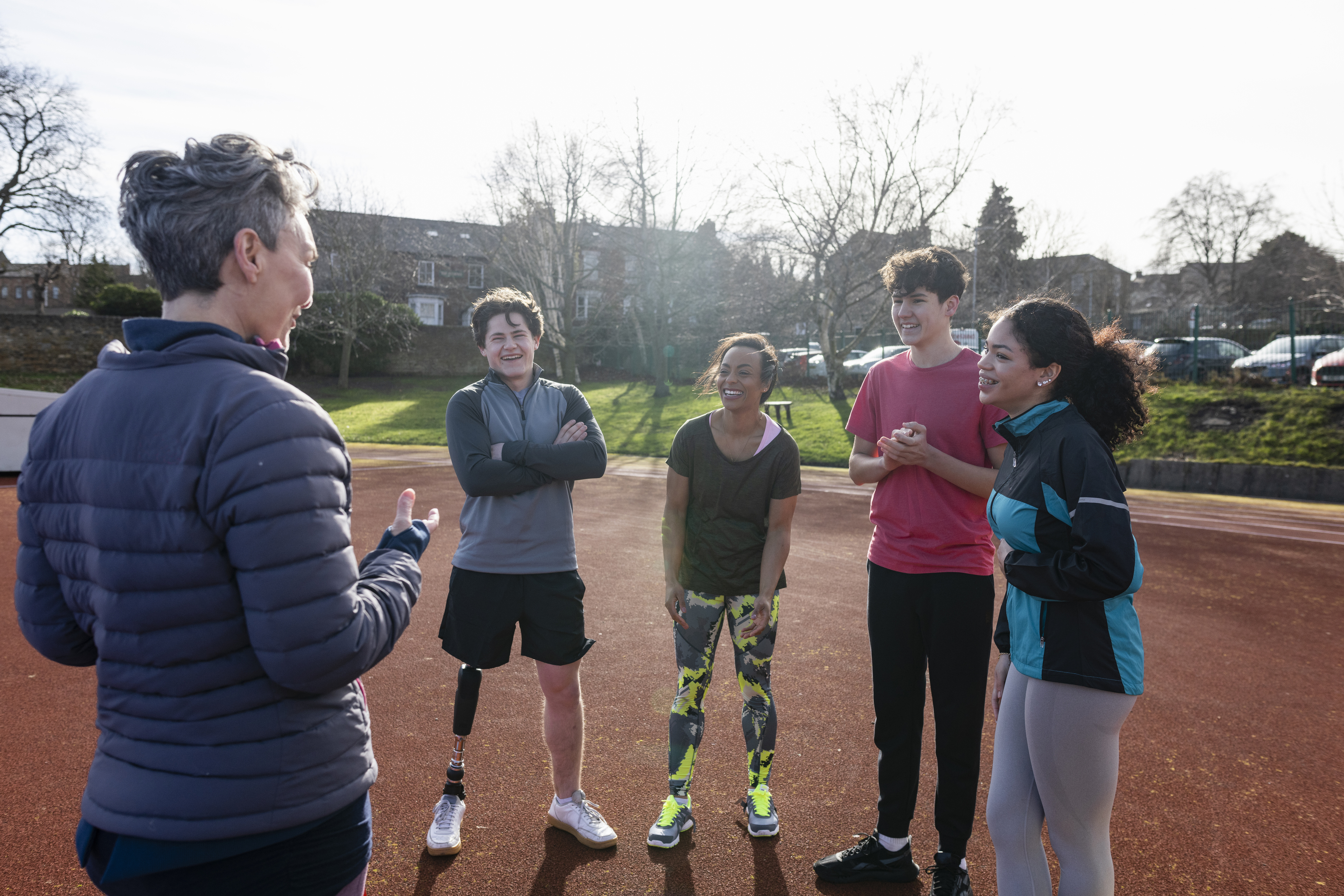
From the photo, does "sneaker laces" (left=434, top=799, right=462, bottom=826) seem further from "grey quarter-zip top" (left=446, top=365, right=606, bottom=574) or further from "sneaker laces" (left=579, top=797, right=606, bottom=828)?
"grey quarter-zip top" (left=446, top=365, right=606, bottom=574)

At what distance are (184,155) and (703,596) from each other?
Result: 2.52m

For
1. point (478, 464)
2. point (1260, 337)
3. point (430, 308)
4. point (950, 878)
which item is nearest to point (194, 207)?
point (478, 464)

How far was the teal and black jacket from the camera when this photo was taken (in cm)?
218

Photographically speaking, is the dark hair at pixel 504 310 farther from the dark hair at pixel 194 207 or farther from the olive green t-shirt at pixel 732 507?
the dark hair at pixel 194 207

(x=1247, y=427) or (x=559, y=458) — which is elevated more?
(x=559, y=458)

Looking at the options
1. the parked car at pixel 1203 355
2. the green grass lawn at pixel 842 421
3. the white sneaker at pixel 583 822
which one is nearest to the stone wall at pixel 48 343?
the green grass lawn at pixel 842 421

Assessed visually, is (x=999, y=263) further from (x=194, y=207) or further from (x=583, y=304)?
(x=194, y=207)

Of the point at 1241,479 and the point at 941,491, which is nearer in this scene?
the point at 941,491

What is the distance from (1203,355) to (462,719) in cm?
2233

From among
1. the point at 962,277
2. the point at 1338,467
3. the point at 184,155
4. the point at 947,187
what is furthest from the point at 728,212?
the point at 184,155

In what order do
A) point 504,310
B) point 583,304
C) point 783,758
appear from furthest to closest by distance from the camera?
1. point 583,304
2. point 783,758
3. point 504,310

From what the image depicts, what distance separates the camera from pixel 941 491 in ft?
10.2

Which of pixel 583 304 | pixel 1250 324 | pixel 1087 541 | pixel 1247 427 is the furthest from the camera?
pixel 583 304

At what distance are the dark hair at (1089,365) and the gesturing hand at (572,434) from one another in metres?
1.74
